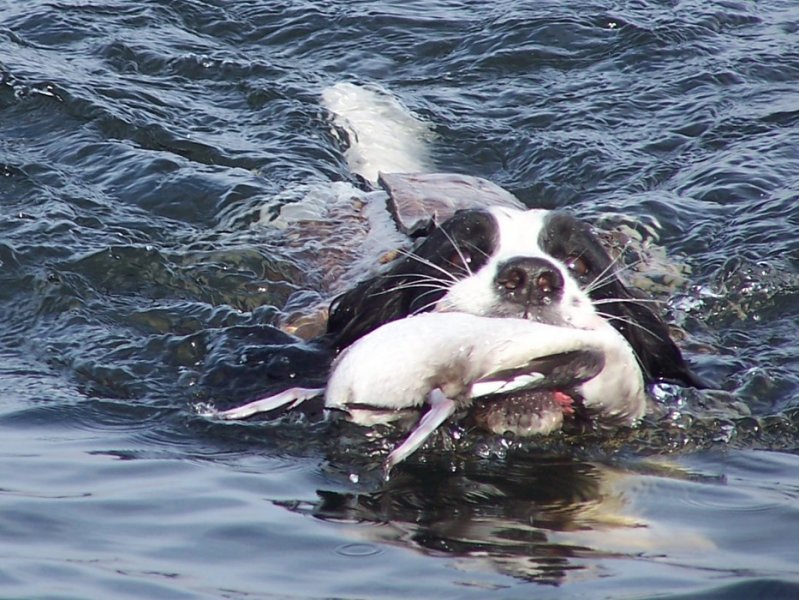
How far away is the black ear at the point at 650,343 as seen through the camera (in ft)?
15.2

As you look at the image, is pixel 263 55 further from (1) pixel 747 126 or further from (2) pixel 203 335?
(2) pixel 203 335

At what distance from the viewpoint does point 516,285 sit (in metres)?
4.05

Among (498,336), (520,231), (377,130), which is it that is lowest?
(498,336)

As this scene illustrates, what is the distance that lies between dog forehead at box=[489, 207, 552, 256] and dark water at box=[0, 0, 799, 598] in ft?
1.92

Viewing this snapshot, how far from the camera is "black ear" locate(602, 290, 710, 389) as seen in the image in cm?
463

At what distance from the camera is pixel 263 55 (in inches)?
337

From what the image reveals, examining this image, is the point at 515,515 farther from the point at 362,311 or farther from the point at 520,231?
the point at 362,311

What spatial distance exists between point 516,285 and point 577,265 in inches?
18.8

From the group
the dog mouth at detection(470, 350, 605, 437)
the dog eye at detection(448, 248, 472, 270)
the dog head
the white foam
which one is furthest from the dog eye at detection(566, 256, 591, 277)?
the white foam

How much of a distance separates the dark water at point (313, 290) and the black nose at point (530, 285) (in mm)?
410

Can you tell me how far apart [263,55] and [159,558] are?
577 centimetres

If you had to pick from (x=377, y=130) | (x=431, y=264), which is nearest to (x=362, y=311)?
(x=431, y=264)

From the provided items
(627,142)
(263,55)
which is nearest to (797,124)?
(627,142)

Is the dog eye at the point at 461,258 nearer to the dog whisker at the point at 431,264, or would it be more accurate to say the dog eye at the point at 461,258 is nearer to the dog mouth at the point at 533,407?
the dog whisker at the point at 431,264
